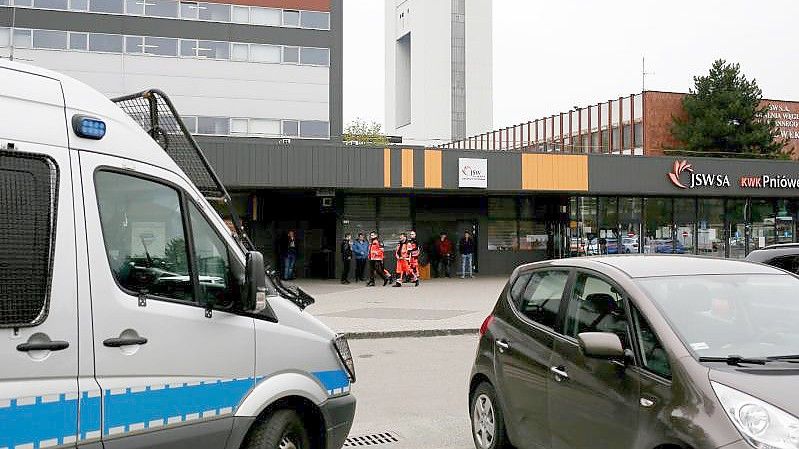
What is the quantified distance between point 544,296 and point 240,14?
31673mm

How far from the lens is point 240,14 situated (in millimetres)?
33812

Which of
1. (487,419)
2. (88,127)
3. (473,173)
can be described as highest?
(473,173)

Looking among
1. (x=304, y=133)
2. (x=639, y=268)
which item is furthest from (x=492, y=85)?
(x=639, y=268)

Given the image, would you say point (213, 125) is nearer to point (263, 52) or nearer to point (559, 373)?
point (263, 52)

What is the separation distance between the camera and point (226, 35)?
33.5 meters

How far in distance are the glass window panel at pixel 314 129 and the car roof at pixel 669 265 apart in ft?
98.1

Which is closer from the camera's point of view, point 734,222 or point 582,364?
point 582,364

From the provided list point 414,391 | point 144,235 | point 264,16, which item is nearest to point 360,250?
point 414,391

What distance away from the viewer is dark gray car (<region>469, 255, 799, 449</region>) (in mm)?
3297

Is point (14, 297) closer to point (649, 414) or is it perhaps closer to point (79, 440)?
point (79, 440)

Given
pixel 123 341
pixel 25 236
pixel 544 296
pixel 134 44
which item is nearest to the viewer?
pixel 25 236

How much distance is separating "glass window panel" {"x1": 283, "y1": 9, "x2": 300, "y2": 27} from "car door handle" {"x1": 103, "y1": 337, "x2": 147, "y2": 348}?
107ft

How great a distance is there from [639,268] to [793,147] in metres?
58.5

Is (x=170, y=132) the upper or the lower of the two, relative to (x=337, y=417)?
upper
